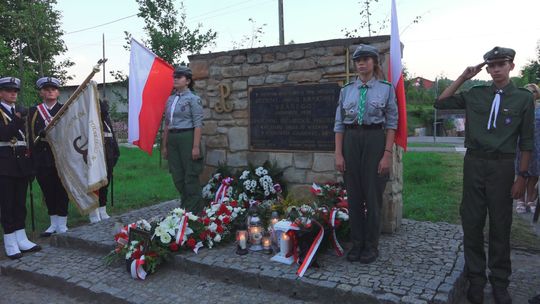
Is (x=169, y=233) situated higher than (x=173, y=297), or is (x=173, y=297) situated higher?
(x=169, y=233)

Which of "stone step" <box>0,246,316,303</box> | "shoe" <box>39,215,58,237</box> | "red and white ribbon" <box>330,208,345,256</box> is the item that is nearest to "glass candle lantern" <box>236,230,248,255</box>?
"stone step" <box>0,246,316,303</box>

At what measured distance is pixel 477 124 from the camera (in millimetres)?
3059

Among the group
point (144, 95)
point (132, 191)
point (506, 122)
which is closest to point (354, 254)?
point (506, 122)

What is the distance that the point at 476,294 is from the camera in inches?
120

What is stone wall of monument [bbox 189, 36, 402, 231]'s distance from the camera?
4500mm

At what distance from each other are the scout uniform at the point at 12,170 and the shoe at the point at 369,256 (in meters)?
3.46

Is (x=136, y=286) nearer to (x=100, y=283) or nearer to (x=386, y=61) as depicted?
(x=100, y=283)

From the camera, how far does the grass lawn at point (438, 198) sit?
189 inches

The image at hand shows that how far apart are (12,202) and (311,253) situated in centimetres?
313

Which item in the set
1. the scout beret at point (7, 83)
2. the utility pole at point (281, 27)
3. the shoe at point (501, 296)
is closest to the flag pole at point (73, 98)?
the scout beret at point (7, 83)

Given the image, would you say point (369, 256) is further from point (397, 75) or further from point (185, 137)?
point (185, 137)

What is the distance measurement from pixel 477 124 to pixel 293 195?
2.38m

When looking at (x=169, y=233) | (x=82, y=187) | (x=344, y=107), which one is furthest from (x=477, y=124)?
(x=82, y=187)

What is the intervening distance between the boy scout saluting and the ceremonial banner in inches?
151
